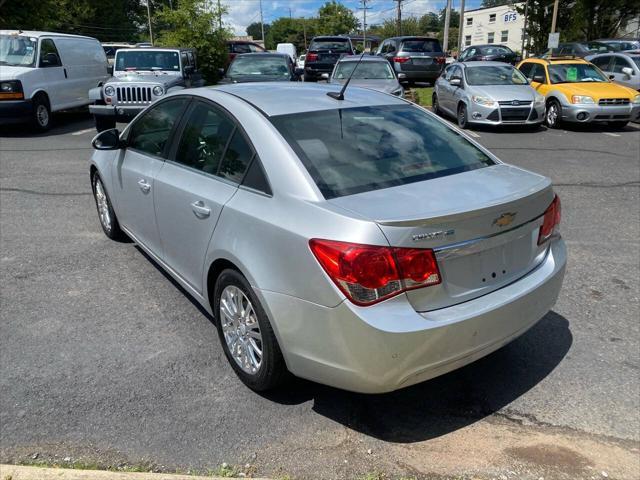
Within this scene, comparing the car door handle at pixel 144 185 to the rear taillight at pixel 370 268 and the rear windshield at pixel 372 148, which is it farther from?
the rear taillight at pixel 370 268

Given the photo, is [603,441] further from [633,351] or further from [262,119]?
[262,119]

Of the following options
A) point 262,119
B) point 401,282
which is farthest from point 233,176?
point 401,282

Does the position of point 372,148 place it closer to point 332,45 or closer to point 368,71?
point 368,71

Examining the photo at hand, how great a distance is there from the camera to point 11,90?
466 inches

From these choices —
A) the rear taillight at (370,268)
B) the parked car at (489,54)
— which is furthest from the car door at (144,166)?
the parked car at (489,54)

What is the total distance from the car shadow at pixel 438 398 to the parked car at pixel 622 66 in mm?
14883

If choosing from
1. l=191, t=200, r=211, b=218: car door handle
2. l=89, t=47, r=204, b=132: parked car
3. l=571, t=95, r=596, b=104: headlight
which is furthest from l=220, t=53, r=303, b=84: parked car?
l=191, t=200, r=211, b=218: car door handle

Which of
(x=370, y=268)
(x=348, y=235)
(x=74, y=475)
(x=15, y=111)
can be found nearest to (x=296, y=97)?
(x=348, y=235)

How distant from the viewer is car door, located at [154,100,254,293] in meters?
3.30

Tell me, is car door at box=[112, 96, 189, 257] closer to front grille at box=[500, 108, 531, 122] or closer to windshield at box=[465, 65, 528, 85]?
front grille at box=[500, 108, 531, 122]

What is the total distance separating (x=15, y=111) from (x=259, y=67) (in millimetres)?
5732

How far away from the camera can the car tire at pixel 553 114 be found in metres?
13.6

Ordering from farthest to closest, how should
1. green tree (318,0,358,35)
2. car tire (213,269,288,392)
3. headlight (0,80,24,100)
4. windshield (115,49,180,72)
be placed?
green tree (318,0,358,35) < windshield (115,49,180,72) < headlight (0,80,24,100) < car tire (213,269,288,392)

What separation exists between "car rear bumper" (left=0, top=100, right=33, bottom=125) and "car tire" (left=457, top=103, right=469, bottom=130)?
31.5 ft
